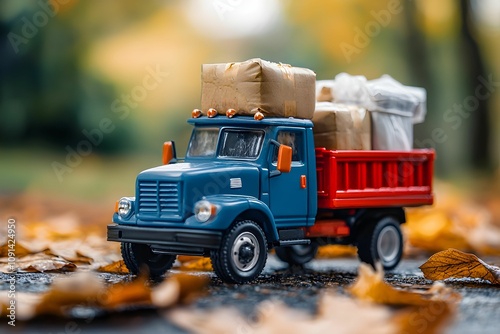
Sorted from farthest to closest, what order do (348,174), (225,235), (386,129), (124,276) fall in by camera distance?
(386,129) < (348,174) < (124,276) < (225,235)

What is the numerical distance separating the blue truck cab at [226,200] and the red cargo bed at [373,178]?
25cm

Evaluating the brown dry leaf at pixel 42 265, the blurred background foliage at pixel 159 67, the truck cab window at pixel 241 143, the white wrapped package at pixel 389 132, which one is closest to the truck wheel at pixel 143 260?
the brown dry leaf at pixel 42 265

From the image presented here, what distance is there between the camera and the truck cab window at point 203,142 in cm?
938

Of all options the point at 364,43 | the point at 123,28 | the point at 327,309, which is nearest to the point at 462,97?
the point at 364,43

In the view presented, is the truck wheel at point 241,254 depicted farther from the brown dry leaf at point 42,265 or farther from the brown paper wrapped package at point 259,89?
the brown dry leaf at point 42,265

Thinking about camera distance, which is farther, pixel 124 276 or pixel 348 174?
pixel 348 174

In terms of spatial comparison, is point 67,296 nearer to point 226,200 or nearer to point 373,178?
point 226,200

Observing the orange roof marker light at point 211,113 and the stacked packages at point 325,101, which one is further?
the orange roof marker light at point 211,113

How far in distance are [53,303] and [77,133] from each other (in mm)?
12047

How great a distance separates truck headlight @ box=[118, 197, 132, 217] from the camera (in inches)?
350

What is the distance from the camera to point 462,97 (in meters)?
20.1

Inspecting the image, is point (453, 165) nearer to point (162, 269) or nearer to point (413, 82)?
point (413, 82)

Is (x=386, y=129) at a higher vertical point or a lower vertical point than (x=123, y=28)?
lower

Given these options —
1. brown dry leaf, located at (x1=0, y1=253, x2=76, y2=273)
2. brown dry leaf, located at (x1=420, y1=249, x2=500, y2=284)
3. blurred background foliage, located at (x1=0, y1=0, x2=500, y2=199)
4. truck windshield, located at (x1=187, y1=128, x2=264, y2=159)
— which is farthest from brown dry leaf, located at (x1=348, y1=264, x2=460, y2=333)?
blurred background foliage, located at (x1=0, y1=0, x2=500, y2=199)
